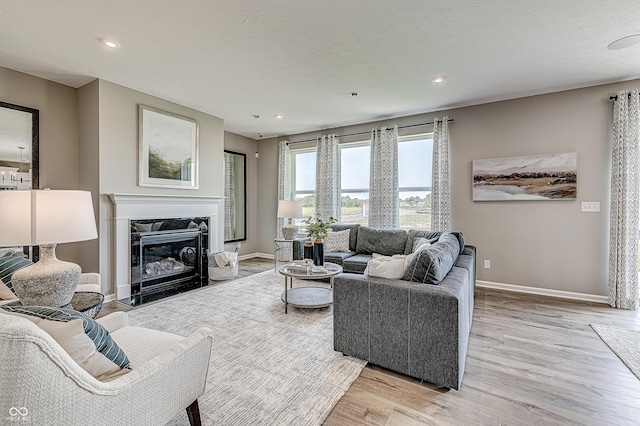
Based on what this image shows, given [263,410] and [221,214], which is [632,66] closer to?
[263,410]

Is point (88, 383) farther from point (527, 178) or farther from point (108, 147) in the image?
point (527, 178)

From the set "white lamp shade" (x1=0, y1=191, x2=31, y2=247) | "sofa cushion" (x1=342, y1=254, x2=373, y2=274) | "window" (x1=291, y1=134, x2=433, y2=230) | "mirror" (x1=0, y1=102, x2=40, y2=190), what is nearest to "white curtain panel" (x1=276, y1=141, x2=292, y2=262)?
"window" (x1=291, y1=134, x2=433, y2=230)

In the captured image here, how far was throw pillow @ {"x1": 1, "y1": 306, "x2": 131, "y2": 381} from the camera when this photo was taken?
964 mm

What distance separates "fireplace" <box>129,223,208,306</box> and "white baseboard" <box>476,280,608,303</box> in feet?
14.4

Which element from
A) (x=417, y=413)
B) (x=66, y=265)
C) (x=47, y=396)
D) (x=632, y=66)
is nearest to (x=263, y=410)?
(x=417, y=413)

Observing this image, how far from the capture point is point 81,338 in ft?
3.27

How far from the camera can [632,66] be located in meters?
3.13

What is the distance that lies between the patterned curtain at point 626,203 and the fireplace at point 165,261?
5524 mm

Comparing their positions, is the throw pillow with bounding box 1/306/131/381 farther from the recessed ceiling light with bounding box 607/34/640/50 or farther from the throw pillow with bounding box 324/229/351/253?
the recessed ceiling light with bounding box 607/34/640/50

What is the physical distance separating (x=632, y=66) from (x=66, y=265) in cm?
554

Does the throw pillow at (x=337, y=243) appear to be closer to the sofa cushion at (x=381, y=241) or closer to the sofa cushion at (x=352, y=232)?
the sofa cushion at (x=352, y=232)

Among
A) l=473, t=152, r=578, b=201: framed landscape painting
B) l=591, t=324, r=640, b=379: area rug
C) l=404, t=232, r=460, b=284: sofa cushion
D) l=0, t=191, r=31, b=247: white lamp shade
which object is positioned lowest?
l=591, t=324, r=640, b=379: area rug

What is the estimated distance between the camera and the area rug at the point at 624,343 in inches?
87.8

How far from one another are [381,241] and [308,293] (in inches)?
58.2
